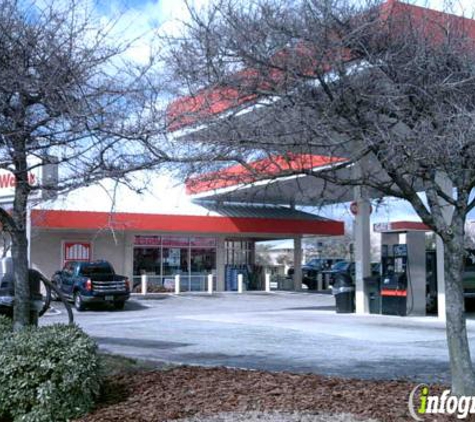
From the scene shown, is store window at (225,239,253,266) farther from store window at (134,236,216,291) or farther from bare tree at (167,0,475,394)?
bare tree at (167,0,475,394)

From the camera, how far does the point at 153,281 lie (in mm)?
35062

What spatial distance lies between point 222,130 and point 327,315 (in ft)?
51.0

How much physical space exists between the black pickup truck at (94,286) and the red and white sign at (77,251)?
5.62 metres

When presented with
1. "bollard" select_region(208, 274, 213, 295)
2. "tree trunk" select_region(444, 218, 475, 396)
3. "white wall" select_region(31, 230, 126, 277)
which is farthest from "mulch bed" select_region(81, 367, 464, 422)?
"bollard" select_region(208, 274, 213, 295)

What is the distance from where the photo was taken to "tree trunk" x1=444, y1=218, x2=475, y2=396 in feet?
22.0

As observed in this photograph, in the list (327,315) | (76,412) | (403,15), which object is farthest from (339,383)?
(327,315)

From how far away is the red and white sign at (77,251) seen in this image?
32.8 metres

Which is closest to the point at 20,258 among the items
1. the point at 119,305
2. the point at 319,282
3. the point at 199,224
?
the point at 119,305

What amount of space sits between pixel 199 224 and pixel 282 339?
19943 millimetres

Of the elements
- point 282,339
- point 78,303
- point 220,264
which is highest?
point 220,264

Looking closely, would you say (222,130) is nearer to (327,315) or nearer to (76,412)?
(76,412)

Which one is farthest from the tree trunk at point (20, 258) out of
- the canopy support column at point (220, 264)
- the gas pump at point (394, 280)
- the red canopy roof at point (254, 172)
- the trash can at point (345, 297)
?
the canopy support column at point (220, 264)

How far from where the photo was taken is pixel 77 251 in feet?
108

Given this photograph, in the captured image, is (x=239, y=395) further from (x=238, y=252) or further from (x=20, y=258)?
(x=238, y=252)
